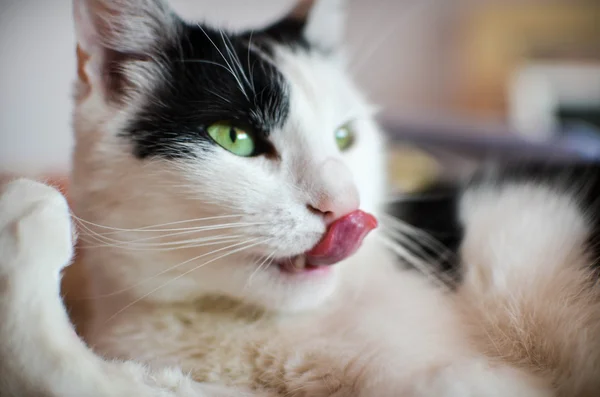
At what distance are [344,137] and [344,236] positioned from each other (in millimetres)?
271

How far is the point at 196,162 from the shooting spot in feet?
1.77

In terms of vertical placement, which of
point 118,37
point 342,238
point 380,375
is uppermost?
→ point 118,37

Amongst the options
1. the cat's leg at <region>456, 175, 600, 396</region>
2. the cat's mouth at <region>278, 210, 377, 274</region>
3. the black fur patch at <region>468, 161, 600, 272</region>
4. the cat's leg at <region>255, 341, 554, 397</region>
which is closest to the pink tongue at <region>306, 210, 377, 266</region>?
the cat's mouth at <region>278, 210, 377, 274</region>

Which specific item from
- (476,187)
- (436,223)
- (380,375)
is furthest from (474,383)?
(476,187)

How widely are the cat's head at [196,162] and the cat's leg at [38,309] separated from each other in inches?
3.7

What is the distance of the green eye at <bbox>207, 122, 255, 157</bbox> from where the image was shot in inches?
21.8

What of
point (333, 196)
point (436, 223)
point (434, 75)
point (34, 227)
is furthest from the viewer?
point (434, 75)

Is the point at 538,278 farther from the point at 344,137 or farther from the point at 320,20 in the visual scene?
the point at 320,20

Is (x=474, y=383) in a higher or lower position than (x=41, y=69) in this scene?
lower

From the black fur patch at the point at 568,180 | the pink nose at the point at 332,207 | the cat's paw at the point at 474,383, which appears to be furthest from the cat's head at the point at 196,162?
the black fur patch at the point at 568,180

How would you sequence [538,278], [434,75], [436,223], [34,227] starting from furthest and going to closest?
[434,75], [436,223], [538,278], [34,227]

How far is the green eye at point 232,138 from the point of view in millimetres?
555

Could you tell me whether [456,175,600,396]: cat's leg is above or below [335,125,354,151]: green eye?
below

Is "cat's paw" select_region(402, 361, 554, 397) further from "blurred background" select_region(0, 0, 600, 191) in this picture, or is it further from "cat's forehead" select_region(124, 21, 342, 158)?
"blurred background" select_region(0, 0, 600, 191)
